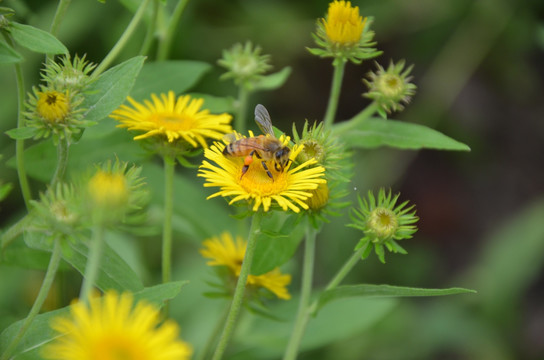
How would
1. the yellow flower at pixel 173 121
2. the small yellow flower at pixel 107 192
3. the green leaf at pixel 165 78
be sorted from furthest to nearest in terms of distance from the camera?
the green leaf at pixel 165 78, the yellow flower at pixel 173 121, the small yellow flower at pixel 107 192

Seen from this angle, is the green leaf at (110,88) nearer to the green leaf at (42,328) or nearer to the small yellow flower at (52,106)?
the small yellow flower at (52,106)

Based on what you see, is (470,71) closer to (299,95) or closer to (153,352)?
(299,95)

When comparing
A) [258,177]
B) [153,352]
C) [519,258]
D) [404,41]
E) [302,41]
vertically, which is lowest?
[153,352]

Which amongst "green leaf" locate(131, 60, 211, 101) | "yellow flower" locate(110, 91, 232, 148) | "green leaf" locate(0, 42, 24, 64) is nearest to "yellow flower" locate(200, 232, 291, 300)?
"yellow flower" locate(110, 91, 232, 148)

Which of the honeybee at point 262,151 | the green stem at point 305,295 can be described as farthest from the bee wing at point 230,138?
the green stem at point 305,295

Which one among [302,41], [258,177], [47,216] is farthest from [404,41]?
[47,216]

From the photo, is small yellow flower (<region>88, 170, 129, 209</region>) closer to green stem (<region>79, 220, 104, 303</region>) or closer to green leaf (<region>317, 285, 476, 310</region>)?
green stem (<region>79, 220, 104, 303</region>)

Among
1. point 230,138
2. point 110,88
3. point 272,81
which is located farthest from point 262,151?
point 272,81
